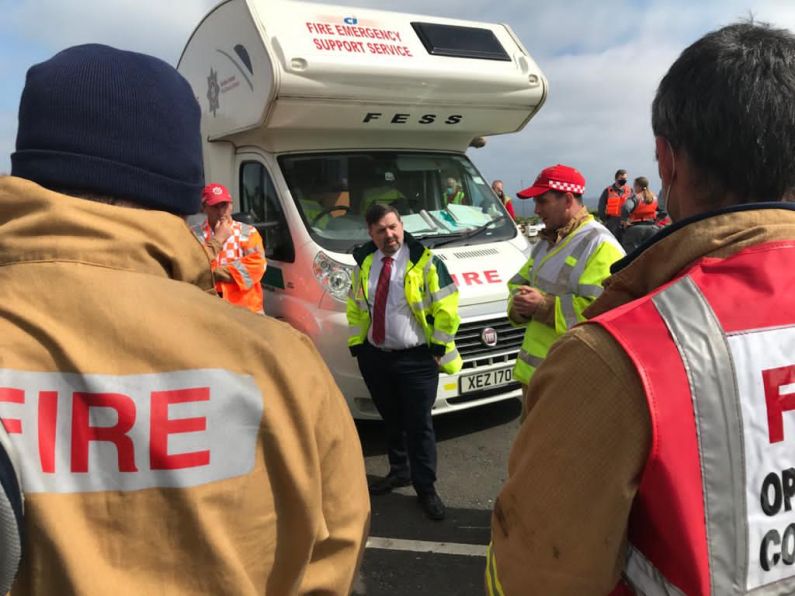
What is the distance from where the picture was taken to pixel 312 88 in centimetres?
460

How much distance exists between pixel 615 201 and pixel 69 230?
490 inches

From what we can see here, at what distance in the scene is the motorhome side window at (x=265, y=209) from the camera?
16.1 feet

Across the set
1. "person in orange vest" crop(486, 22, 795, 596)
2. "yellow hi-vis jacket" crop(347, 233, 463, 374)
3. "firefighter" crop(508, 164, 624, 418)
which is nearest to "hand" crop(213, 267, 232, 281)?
"yellow hi-vis jacket" crop(347, 233, 463, 374)

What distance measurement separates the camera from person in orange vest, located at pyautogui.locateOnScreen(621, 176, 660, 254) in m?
11.5

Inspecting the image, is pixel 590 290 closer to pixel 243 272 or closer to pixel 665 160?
pixel 665 160

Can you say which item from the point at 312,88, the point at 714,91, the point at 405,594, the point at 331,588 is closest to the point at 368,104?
the point at 312,88

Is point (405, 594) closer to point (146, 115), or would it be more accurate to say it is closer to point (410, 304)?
point (410, 304)

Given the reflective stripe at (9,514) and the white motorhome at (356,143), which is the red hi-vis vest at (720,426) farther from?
the white motorhome at (356,143)

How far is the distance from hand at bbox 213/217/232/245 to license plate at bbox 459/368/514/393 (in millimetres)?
2023

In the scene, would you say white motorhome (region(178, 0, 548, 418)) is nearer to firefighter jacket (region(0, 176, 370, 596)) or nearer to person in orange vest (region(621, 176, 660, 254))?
firefighter jacket (region(0, 176, 370, 596))

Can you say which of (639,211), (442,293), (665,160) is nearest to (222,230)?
(442,293)

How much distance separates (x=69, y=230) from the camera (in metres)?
0.97

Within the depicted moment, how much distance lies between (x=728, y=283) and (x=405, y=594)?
2517mm

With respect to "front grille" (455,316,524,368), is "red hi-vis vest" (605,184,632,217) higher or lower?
higher
